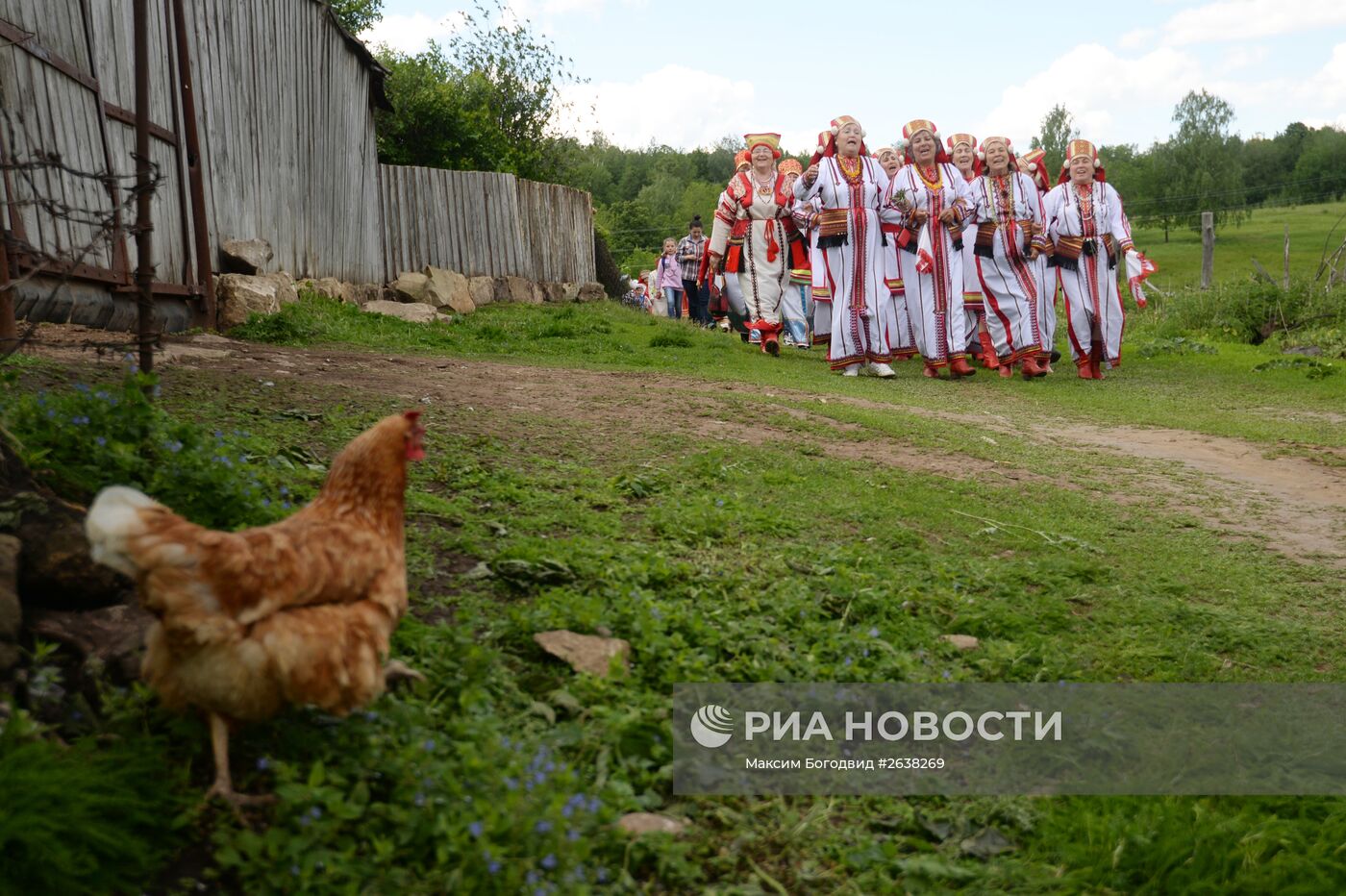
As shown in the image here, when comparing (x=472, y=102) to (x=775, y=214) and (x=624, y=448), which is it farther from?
(x=624, y=448)

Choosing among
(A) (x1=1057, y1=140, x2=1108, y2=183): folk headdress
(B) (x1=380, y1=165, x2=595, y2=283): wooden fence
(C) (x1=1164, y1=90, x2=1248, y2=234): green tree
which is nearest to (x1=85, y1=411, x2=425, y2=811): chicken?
(A) (x1=1057, y1=140, x2=1108, y2=183): folk headdress

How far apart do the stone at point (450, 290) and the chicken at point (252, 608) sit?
12.8 meters

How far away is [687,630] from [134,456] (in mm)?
1830

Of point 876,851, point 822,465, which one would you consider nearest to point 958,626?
point 876,851

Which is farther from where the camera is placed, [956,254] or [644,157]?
[644,157]

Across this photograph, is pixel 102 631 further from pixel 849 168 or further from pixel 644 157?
pixel 644 157

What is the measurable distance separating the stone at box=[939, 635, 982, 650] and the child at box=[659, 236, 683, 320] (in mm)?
20191

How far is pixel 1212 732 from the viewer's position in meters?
3.43

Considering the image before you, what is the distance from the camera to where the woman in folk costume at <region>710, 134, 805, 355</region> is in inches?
566

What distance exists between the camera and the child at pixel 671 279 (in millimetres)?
24125

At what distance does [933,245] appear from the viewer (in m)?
12.5

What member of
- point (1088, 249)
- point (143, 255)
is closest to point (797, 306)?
point (1088, 249)

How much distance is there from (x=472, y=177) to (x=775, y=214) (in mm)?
5268

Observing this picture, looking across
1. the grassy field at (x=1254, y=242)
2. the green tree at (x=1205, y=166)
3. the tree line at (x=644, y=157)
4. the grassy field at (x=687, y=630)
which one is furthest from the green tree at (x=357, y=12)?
the green tree at (x=1205, y=166)
